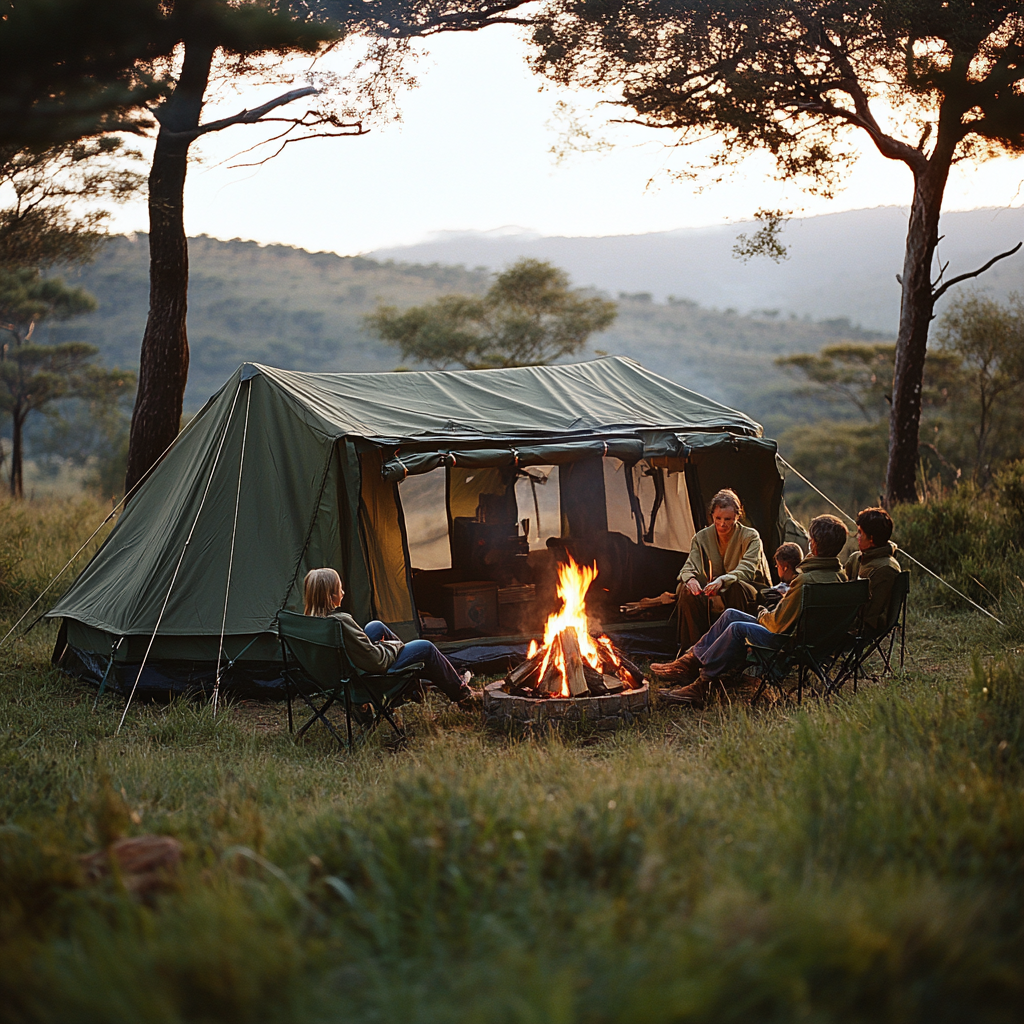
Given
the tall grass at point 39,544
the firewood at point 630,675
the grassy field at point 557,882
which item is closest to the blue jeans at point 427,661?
the grassy field at point 557,882

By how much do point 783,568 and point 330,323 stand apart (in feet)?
139

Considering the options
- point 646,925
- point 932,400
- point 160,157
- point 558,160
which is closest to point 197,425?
point 160,157

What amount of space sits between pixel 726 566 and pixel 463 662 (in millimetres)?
1607

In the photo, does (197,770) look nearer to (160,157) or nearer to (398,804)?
(398,804)

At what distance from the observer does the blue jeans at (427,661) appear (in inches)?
175

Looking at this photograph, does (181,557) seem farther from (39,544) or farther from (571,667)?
(39,544)

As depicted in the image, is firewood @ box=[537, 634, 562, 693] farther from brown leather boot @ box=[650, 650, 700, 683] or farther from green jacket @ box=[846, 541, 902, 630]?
green jacket @ box=[846, 541, 902, 630]

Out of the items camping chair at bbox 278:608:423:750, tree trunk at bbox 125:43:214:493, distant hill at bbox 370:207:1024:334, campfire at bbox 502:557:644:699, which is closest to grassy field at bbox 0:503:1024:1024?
camping chair at bbox 278:608:423:750

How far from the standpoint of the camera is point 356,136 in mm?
8109

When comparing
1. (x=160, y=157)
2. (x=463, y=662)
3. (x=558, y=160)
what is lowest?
(x=463, y=662)

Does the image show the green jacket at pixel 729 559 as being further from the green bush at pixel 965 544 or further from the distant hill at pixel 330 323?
the distant hill at pixel 330 323

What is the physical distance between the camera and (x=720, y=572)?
5422mm

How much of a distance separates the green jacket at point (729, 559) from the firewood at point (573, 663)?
1.04 m

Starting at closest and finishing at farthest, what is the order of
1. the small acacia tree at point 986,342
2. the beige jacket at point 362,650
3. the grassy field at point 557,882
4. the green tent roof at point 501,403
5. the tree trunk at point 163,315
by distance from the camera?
the grassy field at point 557,882
the beige jacket at point 362,650
the green tent roof at point 501,403
the tree trunk at point 163,315
the small acacia tree at point 986,342
